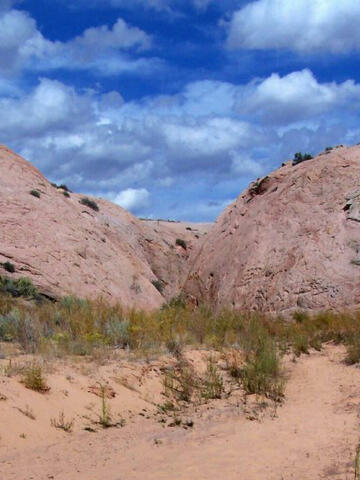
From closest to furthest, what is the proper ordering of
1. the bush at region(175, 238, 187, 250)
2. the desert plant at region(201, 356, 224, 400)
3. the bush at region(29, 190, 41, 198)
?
1. the desert plant at region(201, 356, 224, 400)
2. the bush at region(29, 190, 41, 198)
3. the bush at region(175, 238, 187, 250)

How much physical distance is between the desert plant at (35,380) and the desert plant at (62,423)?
0.50 metres

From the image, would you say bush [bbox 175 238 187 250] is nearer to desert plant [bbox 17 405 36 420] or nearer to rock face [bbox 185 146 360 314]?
rock face [bbox 185 146 360 314]

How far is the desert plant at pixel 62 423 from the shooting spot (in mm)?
6523

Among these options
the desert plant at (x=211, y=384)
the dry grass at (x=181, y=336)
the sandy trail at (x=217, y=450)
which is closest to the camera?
the sandy trail at (x=217, y=450)

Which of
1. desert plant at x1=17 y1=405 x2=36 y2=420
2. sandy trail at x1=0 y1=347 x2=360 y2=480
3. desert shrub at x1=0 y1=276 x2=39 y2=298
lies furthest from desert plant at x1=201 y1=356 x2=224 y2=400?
desert shrub at x1=0 y1=276 x2=39 y2=298

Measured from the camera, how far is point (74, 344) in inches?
338

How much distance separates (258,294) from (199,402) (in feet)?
17.9

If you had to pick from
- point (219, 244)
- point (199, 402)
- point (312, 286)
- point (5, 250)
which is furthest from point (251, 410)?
point (5, 250)

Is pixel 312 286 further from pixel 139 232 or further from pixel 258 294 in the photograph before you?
pixel 139 232

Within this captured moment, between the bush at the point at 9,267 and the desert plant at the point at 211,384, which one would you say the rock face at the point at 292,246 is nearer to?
the desert plant at the point at 211,384

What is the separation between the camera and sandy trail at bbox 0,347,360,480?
206 inches

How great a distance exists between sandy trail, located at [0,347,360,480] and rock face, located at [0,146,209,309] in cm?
844

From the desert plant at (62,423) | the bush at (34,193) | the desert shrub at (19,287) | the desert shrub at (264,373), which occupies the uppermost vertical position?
the bush at (34,193)

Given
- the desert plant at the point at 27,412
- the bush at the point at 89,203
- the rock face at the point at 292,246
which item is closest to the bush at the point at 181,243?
the bush at the point at 89,203
